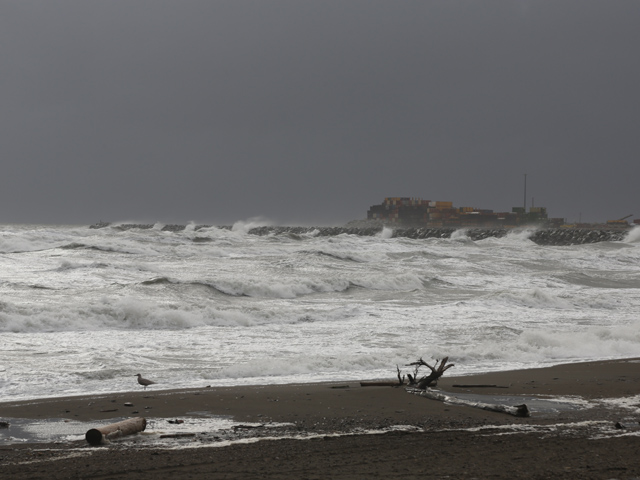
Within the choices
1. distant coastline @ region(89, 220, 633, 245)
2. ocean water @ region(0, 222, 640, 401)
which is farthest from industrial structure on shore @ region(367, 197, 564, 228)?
ocean water @ region(0, 222, 640, 401)

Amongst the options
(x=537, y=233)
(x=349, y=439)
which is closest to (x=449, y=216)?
(x=537, y=233)

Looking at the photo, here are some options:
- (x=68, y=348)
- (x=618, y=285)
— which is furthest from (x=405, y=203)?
(x=68, y=348)

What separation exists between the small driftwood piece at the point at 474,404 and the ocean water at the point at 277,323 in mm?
1801

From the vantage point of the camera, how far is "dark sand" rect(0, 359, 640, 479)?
14.7 ft

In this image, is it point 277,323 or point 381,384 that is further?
point 277,323

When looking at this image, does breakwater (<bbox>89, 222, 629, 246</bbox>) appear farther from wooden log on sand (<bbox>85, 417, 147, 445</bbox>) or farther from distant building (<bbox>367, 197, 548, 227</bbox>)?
wooden log on sand (<bbox>85, 417, 147, 445</bbox>)

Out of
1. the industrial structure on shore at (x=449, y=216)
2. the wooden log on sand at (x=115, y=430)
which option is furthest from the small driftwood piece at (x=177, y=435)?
the industrial structure on shore at (x=449, y=216)

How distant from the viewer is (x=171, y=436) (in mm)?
5527

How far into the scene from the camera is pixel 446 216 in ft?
363

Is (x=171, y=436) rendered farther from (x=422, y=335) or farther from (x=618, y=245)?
(x=618, y=245)

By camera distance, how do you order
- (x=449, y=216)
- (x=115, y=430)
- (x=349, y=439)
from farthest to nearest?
1. (x=449, y=216)
2. (x=115, y=430)
3. (x=349, y=439)

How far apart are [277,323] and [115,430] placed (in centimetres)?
950

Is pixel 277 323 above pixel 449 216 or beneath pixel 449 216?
beneath

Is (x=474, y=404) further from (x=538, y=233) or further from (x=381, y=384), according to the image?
(x=538, y=233)
